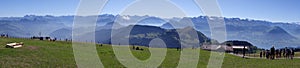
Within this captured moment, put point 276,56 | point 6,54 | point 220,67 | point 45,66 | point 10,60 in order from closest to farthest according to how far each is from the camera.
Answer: point 45,66, point 10,60, point 6,54, point 220,67, point 276,56

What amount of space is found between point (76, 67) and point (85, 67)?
964 mm

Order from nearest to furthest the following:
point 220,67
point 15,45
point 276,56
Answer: point 220,67, point 15,45, point 276,56

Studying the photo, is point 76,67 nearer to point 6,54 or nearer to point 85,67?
point 85,67

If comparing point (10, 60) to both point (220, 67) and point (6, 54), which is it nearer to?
point (6, 54)

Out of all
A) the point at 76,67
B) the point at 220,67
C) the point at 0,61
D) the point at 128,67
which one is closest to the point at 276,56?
the point at 220,67

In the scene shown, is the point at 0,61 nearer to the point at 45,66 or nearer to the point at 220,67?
the point at 45,66

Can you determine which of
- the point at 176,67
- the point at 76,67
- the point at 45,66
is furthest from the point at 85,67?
the point at 176,67

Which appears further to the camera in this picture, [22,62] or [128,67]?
[128,67]

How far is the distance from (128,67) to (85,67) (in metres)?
5.48

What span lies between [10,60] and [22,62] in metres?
1.85

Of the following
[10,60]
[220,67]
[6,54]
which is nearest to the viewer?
[10,60]

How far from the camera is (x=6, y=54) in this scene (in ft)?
166

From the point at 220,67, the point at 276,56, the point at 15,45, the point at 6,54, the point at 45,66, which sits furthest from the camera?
the point at 276,56

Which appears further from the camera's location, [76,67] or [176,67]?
[176,67]
